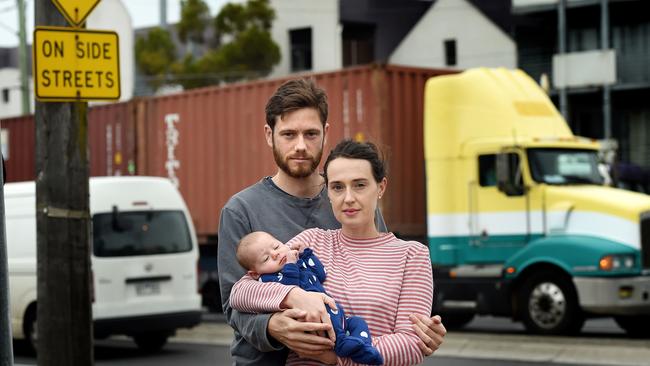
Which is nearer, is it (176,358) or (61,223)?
(61,223)

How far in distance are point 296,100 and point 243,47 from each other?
42.9 metres

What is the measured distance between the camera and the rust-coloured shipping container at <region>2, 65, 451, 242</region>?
57.8 ft

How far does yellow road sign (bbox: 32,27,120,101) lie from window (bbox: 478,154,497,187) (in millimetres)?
8651

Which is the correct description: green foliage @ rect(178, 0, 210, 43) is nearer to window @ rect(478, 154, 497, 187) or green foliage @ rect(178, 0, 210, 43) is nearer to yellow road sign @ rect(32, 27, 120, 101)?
window @ rect(478, 154, 497, 187)

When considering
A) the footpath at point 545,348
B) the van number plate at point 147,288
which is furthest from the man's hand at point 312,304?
the van number plate at point 147,288

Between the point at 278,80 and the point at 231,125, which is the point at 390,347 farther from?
the point at 231,125

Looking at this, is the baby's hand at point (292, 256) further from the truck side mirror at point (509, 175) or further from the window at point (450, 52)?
the window at point (450, 52)

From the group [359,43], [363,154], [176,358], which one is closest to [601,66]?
[359,43]

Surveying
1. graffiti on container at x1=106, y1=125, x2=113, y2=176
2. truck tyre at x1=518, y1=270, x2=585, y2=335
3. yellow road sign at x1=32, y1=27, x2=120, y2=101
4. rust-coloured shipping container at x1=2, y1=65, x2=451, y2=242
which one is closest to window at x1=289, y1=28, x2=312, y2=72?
rust-coloured shipping container at x1=2, y1=65, x2=451, y2=242

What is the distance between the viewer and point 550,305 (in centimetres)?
1588

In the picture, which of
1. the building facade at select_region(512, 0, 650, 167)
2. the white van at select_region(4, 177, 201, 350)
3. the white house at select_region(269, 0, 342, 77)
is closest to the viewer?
the white van at select_region(4, 177, 201, 350)

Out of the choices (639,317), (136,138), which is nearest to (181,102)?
(136,138)

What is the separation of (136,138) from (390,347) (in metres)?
18.9

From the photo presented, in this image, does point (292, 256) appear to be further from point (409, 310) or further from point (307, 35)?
point (307, 35)
